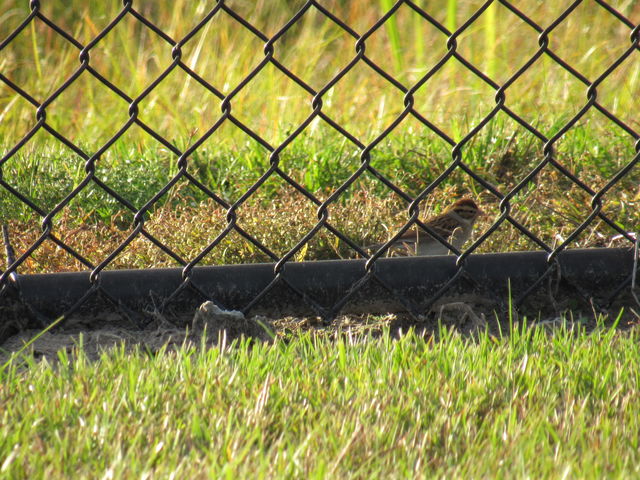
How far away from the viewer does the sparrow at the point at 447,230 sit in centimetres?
508

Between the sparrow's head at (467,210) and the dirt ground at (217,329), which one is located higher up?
the sparrow's head at (467,210)

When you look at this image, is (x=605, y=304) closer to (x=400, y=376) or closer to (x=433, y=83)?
(x=400, y=376)

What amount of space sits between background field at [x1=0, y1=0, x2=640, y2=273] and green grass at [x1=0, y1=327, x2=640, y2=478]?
1283 mm

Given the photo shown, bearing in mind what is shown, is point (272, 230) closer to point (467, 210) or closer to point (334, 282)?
point (334, 282)

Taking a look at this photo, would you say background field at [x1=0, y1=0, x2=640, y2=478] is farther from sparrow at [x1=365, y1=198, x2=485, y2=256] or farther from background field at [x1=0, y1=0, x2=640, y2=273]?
sparrow at [x1=365, y1=198, x2=485, y2=256]

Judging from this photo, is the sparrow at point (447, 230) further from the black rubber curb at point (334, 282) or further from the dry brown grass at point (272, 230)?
the black rubber curb at point (334, 282)

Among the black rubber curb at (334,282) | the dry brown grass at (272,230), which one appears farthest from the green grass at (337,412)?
the dry brown grass at (272,230)

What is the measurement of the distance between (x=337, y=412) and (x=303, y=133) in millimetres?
4107

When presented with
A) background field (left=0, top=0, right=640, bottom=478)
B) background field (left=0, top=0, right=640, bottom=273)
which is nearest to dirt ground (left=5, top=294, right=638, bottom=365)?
background field (left=0, top=0, right=640, bottom=478)

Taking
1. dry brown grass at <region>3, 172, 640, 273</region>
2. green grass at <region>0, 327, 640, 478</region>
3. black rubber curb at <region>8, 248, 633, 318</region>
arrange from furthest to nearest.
Result: dry brown grass at <region>3, 172, 640, 273</region> → black rubber curb at <region>8, 248, 633, 318</region> → green grass at <region>0, 327, 640, 478</region>

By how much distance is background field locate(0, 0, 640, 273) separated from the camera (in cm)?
474

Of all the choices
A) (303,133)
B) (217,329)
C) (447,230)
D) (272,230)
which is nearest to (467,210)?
(447,230)

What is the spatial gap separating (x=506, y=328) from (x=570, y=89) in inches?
207

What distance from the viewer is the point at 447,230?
205 inches
